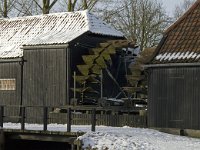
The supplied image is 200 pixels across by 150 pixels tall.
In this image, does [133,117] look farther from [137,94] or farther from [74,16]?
[74,16]

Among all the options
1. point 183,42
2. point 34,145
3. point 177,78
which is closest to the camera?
point 177,78

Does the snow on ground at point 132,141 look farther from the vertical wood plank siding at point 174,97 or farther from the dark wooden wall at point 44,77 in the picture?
the dark wooden wall at point 44,77

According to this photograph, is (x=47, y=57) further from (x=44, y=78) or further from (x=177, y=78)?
(x=177, y=78)

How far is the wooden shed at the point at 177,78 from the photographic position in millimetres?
20156

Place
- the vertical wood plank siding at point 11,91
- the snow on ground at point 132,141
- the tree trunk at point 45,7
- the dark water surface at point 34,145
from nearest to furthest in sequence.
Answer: the snow on ground at point 132,141
the dark water surface at point 34,145
the vertical wood plank siding at point 11,91
the tree trunk at point 45,7

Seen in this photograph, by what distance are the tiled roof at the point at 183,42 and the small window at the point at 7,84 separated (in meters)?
9.18

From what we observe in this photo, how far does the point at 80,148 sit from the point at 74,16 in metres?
12.4

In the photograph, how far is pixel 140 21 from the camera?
44656 mm

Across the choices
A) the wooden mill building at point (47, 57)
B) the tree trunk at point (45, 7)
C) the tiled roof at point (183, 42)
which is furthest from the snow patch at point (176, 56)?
the tree trunk at point (45, 7)

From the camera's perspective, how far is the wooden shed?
66.1 feet

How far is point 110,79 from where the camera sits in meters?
27.4

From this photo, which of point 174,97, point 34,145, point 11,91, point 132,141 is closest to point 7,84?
point 11,91

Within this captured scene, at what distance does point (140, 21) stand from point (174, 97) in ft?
80.9

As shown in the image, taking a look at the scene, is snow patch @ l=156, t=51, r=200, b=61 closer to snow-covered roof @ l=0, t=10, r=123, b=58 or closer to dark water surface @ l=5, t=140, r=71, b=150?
dark water surface @ l=5, t=140, r=71, b=150
